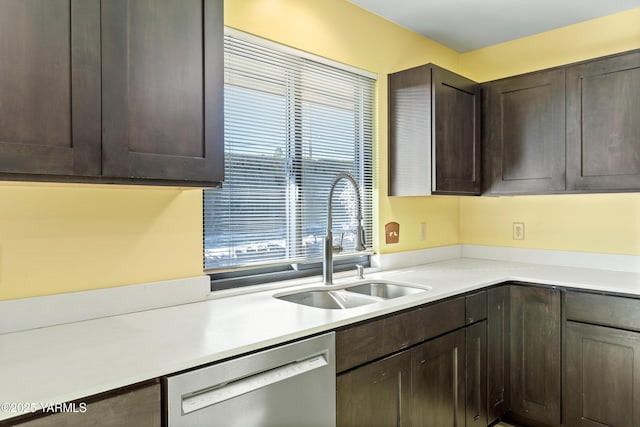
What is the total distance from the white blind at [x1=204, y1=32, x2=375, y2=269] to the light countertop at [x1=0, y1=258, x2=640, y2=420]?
28 centimetres

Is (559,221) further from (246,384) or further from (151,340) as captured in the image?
(151,340)

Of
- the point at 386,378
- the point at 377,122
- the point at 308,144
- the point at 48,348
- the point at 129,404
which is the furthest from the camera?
the point at 377,122

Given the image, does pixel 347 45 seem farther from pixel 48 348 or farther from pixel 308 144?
pixel 48 348

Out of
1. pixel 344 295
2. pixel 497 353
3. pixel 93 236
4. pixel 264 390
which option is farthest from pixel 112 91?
pixel 497 353

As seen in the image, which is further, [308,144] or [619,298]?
[308,144]

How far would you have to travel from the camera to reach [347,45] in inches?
93.6

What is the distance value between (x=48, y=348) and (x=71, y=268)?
0.35 meters

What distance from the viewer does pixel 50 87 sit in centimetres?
108

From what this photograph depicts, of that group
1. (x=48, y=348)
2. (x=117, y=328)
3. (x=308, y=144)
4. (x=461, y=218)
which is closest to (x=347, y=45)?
(x=308, y=144)

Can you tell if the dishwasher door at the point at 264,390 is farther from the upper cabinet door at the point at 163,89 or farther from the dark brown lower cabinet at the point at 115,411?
the upper cabinet door at the point at 163,89

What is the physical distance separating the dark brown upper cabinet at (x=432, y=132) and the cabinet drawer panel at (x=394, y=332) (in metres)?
0.79

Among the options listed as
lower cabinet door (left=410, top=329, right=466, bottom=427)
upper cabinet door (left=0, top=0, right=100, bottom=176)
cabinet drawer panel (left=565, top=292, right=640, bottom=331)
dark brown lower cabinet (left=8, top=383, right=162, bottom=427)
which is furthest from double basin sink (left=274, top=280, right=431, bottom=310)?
upper cabinet door (left=0, top=0, right=100, bottom=176)

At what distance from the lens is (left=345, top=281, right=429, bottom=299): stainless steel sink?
2.13 m

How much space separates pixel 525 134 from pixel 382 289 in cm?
136
